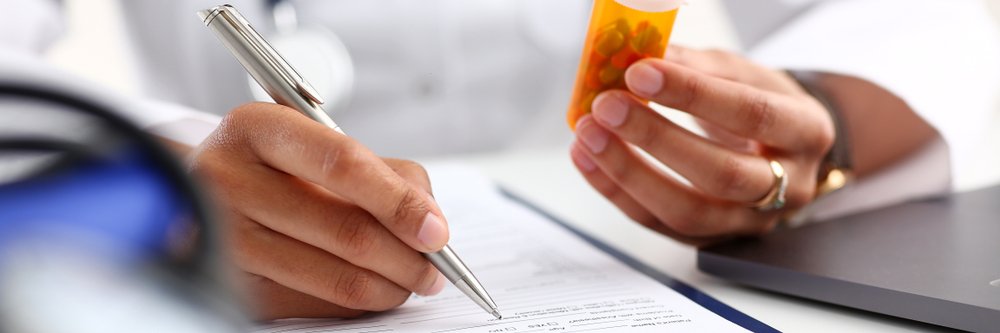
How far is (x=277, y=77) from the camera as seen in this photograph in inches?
17.1

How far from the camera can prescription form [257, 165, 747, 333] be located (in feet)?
1.43

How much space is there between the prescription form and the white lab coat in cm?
29

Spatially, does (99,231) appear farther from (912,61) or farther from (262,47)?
(912,61)

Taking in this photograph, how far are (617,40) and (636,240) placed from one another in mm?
203

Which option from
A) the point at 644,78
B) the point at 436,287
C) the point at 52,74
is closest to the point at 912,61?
the point at 644,78

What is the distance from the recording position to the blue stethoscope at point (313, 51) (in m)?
0.87

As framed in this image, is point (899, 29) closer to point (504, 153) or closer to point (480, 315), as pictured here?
point (504, 153)

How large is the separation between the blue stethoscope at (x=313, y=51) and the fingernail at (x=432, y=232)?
49cm

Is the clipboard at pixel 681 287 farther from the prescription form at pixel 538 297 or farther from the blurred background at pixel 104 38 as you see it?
the blurred background at pixel 104 38

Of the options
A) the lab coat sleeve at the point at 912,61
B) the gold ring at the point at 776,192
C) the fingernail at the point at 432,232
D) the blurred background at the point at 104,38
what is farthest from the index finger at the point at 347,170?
the blurred background at the point at 104,38

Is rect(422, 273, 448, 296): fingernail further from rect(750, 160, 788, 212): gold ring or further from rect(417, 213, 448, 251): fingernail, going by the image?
rect(750, 160, 788, 212): gold ring

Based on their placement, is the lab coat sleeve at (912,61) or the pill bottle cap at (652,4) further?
the lab coat sleeve at (912,61)

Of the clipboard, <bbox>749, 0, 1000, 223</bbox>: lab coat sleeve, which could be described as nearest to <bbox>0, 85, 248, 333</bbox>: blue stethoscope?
the clipboard

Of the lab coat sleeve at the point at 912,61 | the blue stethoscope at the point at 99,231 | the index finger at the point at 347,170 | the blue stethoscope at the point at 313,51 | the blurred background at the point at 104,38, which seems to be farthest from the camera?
the blurred background at the point at 104,38
